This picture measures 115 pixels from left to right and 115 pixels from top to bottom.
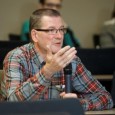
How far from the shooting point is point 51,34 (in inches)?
90.3

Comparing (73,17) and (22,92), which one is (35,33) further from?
(73,17)

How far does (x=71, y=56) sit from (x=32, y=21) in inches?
22.2

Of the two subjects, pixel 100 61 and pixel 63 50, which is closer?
pixel 63 50

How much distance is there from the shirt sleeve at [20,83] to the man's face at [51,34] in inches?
7.6

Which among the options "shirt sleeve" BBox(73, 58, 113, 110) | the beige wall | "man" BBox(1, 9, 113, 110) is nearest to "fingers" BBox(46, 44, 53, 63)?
"man" BBox(1, 9, 113, 110)

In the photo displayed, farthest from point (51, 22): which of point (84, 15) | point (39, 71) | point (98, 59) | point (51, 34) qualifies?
point (84, 15)

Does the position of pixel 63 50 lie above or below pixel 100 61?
above

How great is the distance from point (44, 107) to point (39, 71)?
90cm

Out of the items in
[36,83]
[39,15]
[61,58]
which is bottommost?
[36,83]

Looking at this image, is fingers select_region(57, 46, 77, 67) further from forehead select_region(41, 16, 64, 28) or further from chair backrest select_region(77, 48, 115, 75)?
chair backrest select_region(77, 48, 115, 75)

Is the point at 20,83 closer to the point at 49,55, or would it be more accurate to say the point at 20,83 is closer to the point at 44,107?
the point at 49,55

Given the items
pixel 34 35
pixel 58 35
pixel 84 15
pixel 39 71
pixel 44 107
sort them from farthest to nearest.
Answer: pixel 84 15, pixel 34 35, pixel 58 35, pixel 39 71, pixel 44 107

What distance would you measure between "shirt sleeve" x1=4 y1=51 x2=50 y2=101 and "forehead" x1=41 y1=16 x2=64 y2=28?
279mm

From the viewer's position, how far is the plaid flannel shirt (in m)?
2.06
